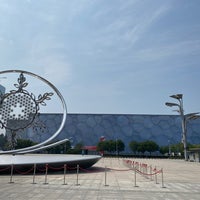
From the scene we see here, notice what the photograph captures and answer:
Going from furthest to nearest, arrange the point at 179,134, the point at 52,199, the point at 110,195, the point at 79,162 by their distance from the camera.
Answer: the point at 179,134
the point at 79,162
the point at 110,195
the point at 52,199

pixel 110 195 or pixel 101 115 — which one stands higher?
pixel 101 115

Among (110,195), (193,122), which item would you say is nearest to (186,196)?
(110,195)

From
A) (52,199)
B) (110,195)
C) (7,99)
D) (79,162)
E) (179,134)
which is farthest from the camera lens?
(179,134)

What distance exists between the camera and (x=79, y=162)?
15.7 m

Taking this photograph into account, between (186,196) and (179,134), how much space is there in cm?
7793

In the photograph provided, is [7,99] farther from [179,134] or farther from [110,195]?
[179,134]

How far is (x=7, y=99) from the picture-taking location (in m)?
20.8

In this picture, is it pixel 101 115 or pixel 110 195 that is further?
pixel 101 115

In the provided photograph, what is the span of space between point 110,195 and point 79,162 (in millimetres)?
7379

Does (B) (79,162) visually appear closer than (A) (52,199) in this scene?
No

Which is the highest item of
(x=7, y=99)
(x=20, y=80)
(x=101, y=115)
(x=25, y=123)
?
(x=101, y=115)

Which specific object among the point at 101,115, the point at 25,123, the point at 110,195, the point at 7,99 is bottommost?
the point at 110,195

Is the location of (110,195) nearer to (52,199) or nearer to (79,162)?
(52,199)

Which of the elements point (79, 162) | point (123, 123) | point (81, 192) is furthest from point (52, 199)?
point (123, 123)
